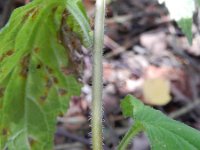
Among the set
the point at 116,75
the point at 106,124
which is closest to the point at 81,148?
the point at 106,124

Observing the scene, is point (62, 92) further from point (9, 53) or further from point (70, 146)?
point (70, 146)

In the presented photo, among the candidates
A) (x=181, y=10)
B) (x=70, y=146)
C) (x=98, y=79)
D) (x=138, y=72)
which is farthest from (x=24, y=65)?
(x=138, y=72)

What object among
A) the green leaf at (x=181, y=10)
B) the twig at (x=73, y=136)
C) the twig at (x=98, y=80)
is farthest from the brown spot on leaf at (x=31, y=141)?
the twig at (x=73, y=136)

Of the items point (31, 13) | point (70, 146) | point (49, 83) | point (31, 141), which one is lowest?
point (70, 146)

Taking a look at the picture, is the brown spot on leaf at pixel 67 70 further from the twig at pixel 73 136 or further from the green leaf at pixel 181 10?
the twig at pixel 73 136

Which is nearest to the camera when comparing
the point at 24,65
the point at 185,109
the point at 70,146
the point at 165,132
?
the point at 165,132

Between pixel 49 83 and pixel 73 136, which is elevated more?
pixel 49 83

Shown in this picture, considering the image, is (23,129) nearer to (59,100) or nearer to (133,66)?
(59,100)

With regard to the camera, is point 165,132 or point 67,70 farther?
point 67,70
